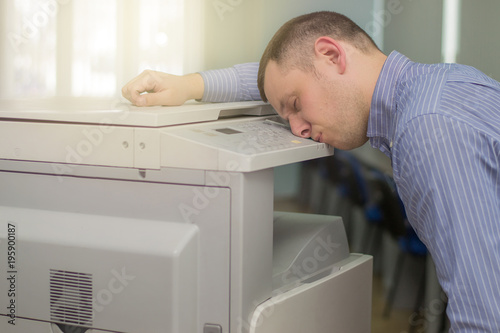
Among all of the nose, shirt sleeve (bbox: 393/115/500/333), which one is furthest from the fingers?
shirt sleeve (bbox: 393/115/500/333)

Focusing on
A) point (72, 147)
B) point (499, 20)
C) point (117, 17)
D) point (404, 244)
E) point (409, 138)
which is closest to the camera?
point (409, 138)

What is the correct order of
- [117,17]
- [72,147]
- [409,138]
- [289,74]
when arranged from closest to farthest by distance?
[409,138], [72,147], [289,74], [117,17]

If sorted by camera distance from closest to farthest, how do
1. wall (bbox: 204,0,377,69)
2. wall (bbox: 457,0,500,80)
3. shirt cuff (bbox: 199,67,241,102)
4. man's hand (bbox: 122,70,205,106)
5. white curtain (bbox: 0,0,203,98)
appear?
1. man's hand (bbox: 122,70,205,106)
2. shirt cuff (bbox: 199,67,241,102)
3. wall (bbox: 457,0,500,80)
4. wall (bbox: 204,0,377,69)
5. white curtain (bbox: 0,0,203,98)

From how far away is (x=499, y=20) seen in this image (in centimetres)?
152

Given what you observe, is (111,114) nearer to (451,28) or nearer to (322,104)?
(322,104)

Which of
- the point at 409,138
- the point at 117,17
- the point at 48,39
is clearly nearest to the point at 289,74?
the point at 409,138

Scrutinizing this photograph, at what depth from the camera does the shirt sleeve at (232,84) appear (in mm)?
1340

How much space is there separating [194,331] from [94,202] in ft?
0.89

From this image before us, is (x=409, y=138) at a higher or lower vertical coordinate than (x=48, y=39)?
lower

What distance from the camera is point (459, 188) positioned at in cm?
83

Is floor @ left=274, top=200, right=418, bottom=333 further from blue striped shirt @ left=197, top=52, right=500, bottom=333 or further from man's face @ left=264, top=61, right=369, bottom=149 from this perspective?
blue striped shirt @ left=197, top=52, right=500, bottom=333

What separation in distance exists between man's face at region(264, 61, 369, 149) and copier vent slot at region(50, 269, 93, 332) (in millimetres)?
481

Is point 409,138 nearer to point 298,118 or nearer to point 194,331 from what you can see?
point 298,118

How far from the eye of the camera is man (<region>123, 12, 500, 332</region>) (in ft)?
2.71
